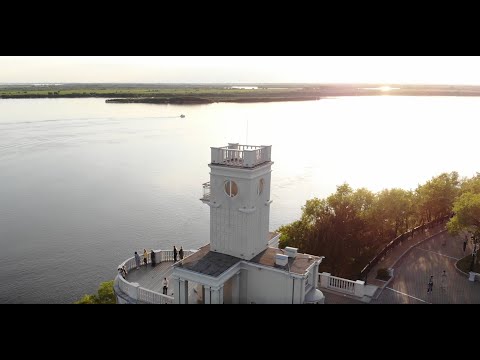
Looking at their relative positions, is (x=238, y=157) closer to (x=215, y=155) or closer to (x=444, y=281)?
(x=215, y=155)

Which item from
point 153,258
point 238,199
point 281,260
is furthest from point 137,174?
point 281,260

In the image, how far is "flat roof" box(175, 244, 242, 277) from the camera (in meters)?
14.9

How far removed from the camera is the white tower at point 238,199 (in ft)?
51.2

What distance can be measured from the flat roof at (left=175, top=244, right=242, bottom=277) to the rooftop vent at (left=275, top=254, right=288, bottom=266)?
1528mm

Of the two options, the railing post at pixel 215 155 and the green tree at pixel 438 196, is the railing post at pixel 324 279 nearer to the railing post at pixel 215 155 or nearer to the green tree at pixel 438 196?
the railing post at pixel 215 155

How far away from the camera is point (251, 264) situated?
50.8ft

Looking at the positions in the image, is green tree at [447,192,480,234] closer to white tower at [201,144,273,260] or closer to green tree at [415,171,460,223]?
green tree at [415,171,460,223]

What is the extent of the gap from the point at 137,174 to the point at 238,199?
38500 mm

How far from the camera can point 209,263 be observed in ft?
50.8

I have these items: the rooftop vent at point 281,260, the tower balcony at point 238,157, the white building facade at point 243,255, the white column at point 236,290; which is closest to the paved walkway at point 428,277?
the white building facade at point 243,255

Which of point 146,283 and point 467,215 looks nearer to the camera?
point 146,283
